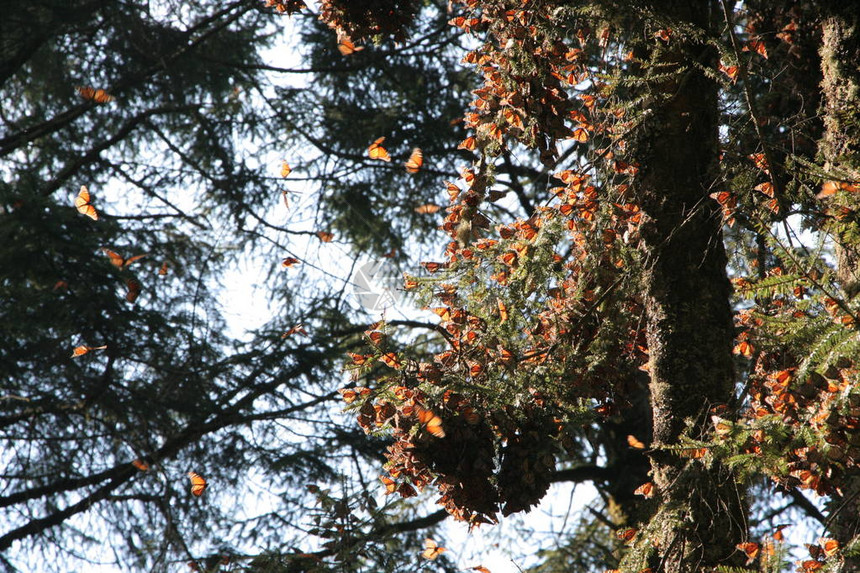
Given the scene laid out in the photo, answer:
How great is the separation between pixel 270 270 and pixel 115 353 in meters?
1.61

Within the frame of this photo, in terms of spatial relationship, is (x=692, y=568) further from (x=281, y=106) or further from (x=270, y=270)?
(x=281, y=106)

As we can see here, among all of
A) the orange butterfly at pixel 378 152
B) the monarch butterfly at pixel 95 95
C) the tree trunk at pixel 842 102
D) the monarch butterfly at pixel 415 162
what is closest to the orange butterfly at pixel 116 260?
the monarch butterfly at pixel 95 95

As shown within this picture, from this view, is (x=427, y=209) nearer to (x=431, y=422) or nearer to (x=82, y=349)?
(x=82, y=349)

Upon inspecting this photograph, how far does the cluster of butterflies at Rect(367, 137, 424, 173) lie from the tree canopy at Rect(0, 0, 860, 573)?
0.02 m

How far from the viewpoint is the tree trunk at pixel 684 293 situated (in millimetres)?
2627

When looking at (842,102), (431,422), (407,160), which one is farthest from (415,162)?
(431,422)

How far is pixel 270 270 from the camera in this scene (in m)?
7.11

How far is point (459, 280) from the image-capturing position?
3248mm

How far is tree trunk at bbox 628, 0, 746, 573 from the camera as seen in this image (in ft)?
8.62

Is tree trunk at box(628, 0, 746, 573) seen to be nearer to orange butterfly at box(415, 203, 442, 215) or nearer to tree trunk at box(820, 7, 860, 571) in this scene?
tree trunk at box(820, 7, 860, 571)

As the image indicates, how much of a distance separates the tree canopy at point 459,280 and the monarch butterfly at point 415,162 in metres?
0.02

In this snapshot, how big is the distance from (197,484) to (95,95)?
346cm

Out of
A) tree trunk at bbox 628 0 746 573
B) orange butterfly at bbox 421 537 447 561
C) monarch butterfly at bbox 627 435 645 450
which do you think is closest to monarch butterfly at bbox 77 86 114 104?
orange butterfly at bbox 421 537 447 561

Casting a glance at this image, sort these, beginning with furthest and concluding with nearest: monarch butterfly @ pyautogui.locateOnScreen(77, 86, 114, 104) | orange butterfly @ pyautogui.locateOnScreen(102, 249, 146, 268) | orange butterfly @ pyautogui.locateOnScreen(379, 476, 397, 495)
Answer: monarch butterfly @ pyautogui.locateOnScreen(77, 86, 114, 104) → orange butterfly @ pyautogui.locateOnScreen(102, 249, 146, 268) → orange butterfly @ pyautogui.locateOnScreen(379, 476, 397, 495)
